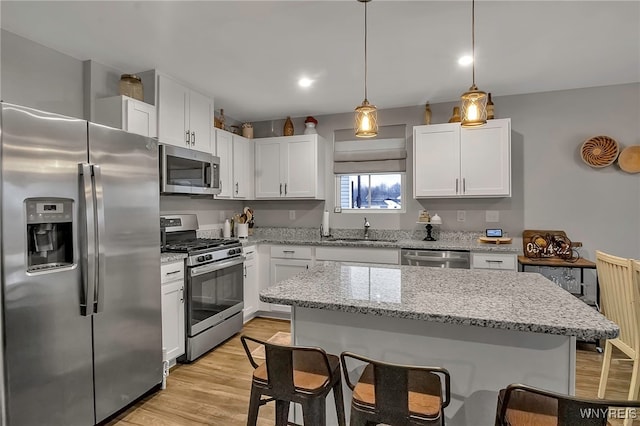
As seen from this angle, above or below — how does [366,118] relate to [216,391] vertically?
above

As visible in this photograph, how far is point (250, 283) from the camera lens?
12.8 feet

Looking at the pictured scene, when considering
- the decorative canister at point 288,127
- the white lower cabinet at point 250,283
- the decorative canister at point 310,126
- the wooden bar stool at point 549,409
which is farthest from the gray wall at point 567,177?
the wooden bar stool at point 549,409

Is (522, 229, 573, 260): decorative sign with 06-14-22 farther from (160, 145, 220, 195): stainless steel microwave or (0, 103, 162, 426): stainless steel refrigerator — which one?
(0, 103, 162, 426): stainless steel refrigerator

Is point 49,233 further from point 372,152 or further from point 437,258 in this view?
point 372,152

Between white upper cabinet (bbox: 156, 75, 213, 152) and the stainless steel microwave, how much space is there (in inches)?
5.8

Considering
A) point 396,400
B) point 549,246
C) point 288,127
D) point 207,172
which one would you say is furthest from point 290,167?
point 396,400

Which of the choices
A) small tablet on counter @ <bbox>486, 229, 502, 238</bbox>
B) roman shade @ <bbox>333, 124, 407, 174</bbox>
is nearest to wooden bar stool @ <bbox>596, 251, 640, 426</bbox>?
small tablet on counter @ <bbox>486, 229, 502, 238</bbox>

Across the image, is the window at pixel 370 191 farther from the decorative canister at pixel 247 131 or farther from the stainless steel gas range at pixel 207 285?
the stainless steel gas range at pixel 207 285

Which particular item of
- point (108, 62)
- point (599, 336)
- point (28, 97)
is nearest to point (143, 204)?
point (28, 97)

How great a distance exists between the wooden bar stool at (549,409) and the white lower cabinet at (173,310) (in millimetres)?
2304

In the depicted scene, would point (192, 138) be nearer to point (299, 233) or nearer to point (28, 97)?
point (28, 97)

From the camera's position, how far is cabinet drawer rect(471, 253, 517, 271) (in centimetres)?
321

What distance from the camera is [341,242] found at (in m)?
3.77

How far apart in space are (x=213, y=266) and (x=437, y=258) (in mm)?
2123
